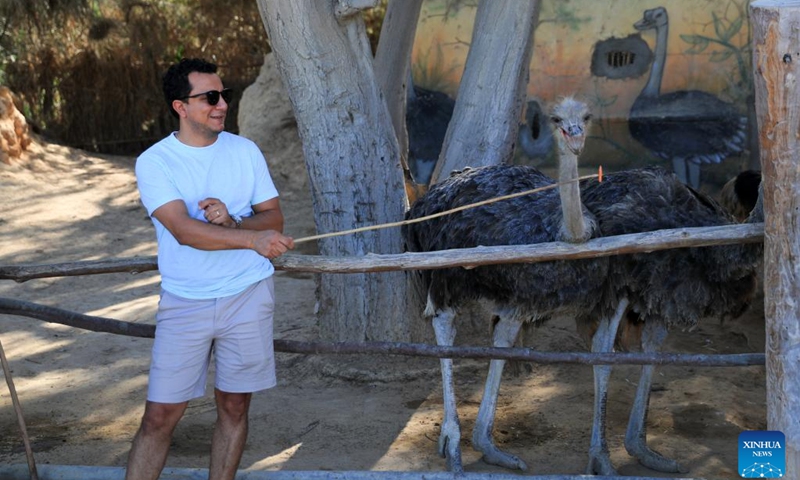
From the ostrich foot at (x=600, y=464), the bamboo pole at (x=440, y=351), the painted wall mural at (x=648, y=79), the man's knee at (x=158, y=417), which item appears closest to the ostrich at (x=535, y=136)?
the painted wall mural at (x=648, y=79)

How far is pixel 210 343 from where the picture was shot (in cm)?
342

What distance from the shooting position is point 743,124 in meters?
9.35

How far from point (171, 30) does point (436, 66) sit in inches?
123

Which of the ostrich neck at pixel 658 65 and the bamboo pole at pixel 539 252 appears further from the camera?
the ostrich neck at pixel 658 65

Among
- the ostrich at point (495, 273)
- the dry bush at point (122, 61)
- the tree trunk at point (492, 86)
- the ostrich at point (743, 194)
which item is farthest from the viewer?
the dry bush at point (122, 61)

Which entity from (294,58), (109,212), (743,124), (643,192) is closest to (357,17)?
(294,58)

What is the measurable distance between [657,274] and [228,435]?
1932 mm

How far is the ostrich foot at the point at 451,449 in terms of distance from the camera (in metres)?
4.41

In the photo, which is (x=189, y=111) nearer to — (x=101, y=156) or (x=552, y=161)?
(x=552, y=161)

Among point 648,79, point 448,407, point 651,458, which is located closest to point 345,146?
point 448,407

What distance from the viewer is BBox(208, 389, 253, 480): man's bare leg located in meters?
3.49

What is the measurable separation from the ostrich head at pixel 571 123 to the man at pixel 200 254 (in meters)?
1.08

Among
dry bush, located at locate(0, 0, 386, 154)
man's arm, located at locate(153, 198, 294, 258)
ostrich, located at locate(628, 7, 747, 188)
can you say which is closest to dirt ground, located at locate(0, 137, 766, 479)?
man's arm, located at locate(153, 198, 294, 258)

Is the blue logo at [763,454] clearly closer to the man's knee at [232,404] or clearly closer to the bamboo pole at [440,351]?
the bamboo pole at [440,351]
